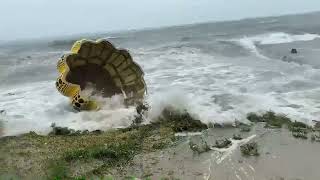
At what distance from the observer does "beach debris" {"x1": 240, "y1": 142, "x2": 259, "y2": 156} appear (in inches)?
332

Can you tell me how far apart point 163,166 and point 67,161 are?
5.38 ft

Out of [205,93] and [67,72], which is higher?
[67,72]

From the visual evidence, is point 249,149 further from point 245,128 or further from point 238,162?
point 245,128

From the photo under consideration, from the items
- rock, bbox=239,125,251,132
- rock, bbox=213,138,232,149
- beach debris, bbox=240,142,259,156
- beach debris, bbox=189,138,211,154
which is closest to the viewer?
beach debris, bbox=240,142,259,156

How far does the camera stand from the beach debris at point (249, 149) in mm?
8422

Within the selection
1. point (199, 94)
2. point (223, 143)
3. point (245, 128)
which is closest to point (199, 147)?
point (223, 143)

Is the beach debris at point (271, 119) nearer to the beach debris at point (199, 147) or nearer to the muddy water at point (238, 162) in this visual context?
the muddy water at point (238, 162)

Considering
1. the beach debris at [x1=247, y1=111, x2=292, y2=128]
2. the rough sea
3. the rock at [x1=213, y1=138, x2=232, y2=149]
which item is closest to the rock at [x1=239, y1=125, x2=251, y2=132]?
the beach debris at [x1=247, y1=111, x2=292, y2=128]

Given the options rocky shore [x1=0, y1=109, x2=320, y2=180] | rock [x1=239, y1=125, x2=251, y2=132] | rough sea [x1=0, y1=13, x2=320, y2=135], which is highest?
rocky shore [x1=0, y1=109, x2=320, y2=180]

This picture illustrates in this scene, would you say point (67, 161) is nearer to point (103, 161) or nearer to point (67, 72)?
point (103, 161)

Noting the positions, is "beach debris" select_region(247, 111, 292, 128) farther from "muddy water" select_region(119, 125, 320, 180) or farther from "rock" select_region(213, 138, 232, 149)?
"rock" select_region(213, 138, 232, 149)

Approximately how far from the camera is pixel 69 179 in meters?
7.35

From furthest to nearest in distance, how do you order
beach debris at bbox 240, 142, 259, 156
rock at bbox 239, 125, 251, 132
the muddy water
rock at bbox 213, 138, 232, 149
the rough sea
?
the rough sea, rock at bbox 239, 125, 251, 132, rock at bbox 213, 138, 232, 149, beach debris at bbox 240, 142, 259, 156, the muddy water

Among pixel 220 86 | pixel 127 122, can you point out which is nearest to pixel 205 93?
pixel 220 86
